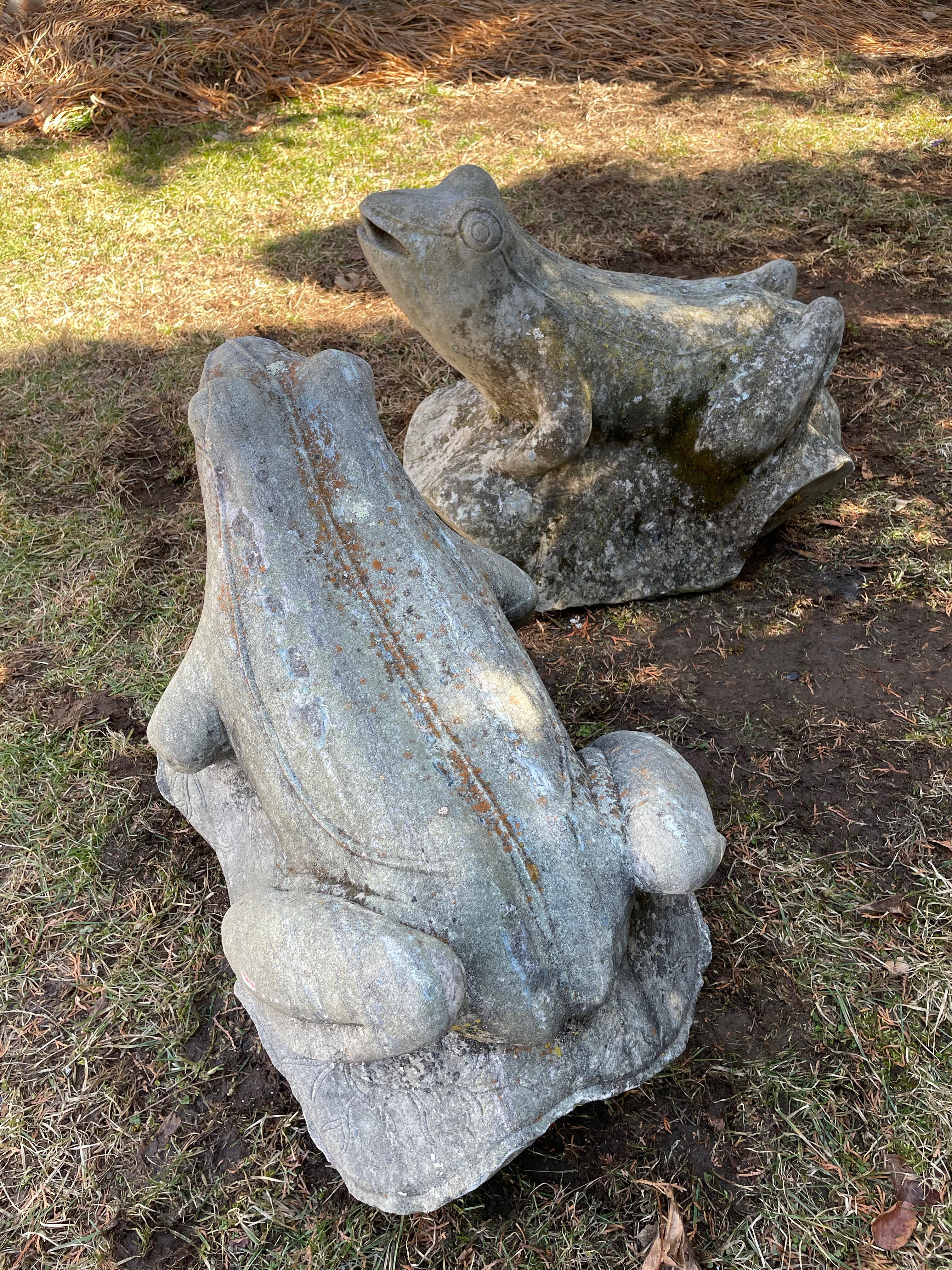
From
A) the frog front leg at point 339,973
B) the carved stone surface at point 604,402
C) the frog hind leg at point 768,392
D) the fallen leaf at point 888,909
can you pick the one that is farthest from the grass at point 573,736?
the frog front leg at point 339,973

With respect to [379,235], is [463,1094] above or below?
below

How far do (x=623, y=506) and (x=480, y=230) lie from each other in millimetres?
1073

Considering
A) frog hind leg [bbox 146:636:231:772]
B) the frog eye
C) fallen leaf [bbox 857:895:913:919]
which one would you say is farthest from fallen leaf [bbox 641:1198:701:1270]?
the frog eye

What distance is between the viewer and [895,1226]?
2.25m

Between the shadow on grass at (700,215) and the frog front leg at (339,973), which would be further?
the shadow on grass at (700,215)

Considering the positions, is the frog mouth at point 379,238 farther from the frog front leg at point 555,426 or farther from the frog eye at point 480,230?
the frog front leg at point 555,426

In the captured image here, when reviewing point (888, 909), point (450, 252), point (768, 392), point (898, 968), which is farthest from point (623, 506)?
point (898, 968)

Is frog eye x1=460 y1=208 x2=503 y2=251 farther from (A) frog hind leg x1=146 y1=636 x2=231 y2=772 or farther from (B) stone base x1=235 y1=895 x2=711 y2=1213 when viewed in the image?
(B) stone base x1=235 y1=895 x2=711 y2=1213

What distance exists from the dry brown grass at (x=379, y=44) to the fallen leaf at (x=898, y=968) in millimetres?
6895

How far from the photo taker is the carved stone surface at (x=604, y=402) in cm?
326

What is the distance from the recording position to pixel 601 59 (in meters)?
7.69

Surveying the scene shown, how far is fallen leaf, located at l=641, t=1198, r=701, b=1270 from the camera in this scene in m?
2.19

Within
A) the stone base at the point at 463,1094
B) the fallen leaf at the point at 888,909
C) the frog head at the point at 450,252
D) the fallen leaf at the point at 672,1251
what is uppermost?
the frog head at the point at 450,252

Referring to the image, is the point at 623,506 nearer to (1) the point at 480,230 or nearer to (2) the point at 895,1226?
(1) the point at 480,230
